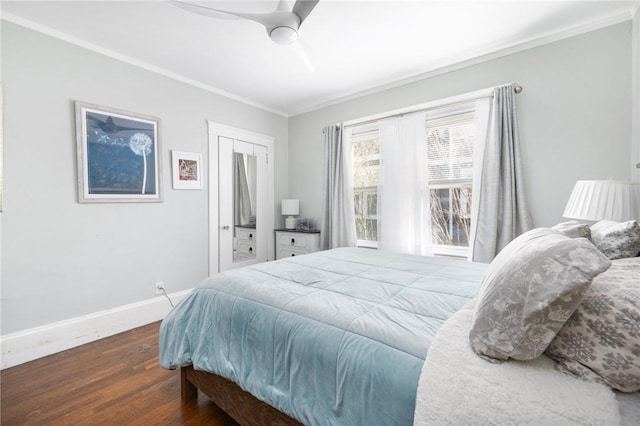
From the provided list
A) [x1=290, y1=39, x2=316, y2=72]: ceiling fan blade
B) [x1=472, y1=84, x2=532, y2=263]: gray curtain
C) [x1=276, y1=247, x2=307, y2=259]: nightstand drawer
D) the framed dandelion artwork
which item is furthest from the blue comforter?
[x1=276, y1=247, x2=307, y2=259]: nightstand drawer

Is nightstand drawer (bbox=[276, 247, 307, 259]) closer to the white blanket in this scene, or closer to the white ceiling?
the white ceiling

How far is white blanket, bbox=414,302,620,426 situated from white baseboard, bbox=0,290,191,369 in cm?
290

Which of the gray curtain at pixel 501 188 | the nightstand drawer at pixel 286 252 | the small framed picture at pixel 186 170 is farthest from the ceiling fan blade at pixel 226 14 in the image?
the nightstand drawer at pixel 286 252

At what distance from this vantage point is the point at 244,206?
3.79 meters

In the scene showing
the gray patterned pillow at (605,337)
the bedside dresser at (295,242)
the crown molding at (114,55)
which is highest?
the crown molding at (114,55)

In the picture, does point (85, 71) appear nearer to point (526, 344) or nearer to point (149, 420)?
point (149, 420)

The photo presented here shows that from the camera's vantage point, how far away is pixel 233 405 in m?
1.35

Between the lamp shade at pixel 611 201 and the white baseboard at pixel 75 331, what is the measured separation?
3.67 meters

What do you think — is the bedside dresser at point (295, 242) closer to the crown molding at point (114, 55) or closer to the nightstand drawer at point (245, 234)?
the nightstand drawer at point (245, 234)

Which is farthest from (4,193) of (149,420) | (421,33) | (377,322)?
(421,33)

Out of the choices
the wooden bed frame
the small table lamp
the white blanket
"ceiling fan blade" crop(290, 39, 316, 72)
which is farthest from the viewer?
the small table lamp

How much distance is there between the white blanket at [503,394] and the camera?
0.59 m

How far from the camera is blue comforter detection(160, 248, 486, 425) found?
0.86m

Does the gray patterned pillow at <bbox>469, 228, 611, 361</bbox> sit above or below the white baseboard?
above
